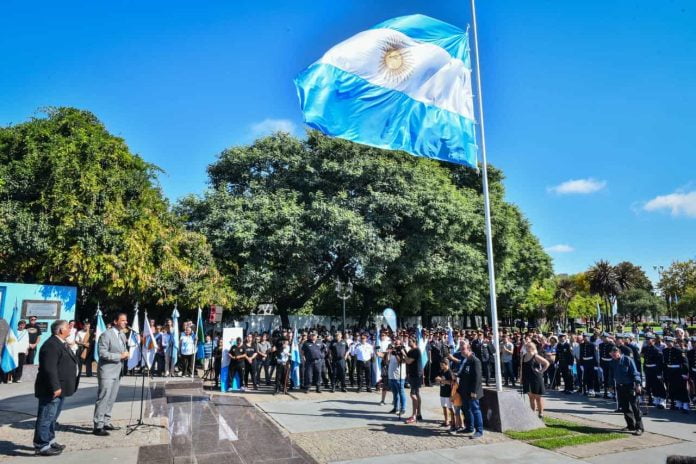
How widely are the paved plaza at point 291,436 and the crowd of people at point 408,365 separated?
0.59m

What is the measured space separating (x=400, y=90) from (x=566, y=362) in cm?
1241

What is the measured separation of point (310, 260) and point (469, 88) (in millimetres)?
16337

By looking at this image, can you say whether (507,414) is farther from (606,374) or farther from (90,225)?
(90,225)

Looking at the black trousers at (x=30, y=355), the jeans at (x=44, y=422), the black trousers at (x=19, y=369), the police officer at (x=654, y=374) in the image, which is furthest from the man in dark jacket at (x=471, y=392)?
the black trousers at (x=30, y=355)

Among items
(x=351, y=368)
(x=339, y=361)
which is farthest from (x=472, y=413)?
(x=351, y=368)

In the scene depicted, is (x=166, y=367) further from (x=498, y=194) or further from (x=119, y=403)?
(x=498, y=194)

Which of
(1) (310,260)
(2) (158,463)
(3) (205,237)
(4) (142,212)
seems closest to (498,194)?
(1) (310,260)

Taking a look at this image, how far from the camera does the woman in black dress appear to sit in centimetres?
1198

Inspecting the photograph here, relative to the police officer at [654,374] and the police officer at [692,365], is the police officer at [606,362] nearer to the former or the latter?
the police officer at [654,374]

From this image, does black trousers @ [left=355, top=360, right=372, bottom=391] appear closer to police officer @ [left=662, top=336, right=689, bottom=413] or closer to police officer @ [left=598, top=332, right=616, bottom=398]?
police officer @ [left=598, top=332, right=616, bottom=398]

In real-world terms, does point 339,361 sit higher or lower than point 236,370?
higher

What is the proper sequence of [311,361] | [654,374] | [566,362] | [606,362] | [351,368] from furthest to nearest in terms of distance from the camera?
1. [351,368]
2. [566,362]
3. [311,361]
4. [606,362]
5. [654,374]

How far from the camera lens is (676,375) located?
13.4m

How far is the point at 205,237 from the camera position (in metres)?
23.8
